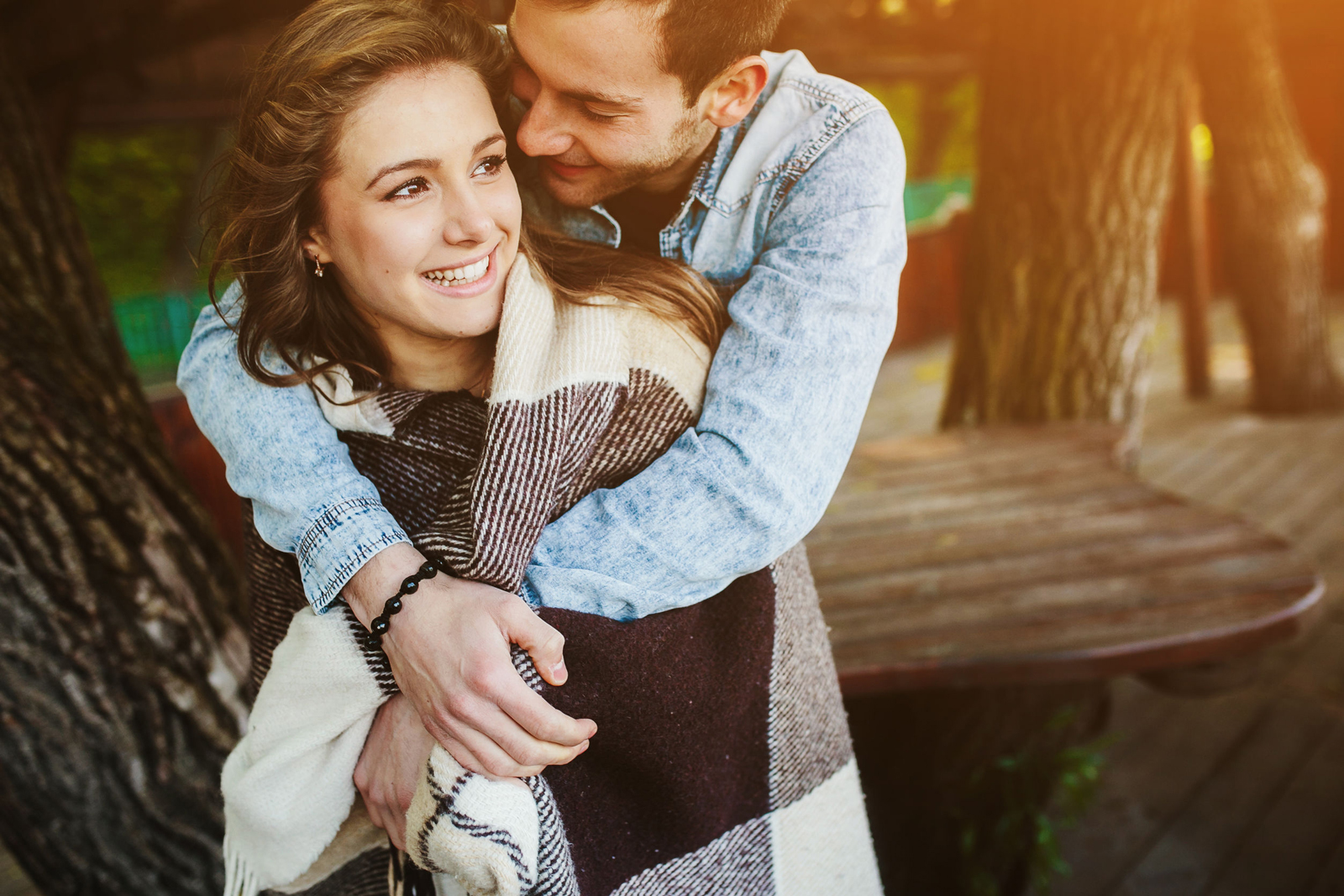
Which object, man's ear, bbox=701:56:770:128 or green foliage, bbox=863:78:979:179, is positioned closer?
man's ear, bbox=701:56:770:128

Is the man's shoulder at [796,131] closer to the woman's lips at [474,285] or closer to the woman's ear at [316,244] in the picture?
the woman's lips at [474,285]

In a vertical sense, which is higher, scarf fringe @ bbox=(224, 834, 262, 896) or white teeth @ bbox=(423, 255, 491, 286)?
white teeth @ bbox=(423, 255, 491, 286)

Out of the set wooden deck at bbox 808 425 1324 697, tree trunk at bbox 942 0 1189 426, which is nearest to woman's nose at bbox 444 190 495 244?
wooden deck at bbox 808 425 1324 697

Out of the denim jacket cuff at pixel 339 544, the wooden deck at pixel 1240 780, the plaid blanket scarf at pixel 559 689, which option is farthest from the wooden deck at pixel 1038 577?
the denim jacket cuff at pixel 339 544

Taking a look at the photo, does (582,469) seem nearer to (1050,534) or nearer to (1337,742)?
(1050,534)

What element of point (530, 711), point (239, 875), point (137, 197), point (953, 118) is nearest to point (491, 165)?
point (530, 711)

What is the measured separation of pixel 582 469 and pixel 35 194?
4.42 feet

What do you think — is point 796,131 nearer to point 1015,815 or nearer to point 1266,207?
point 1015,815

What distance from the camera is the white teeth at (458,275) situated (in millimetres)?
1198

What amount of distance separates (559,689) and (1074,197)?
2.74 m

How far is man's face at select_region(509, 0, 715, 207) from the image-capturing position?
1.25 meters

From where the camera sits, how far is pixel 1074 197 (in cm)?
315

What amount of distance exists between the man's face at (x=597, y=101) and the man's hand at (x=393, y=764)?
74 centimetres

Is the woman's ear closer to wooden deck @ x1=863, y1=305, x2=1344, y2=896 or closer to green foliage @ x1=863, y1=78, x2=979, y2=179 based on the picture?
wooden deck @ x1=863, y1=305, x2=1344, y2=896
